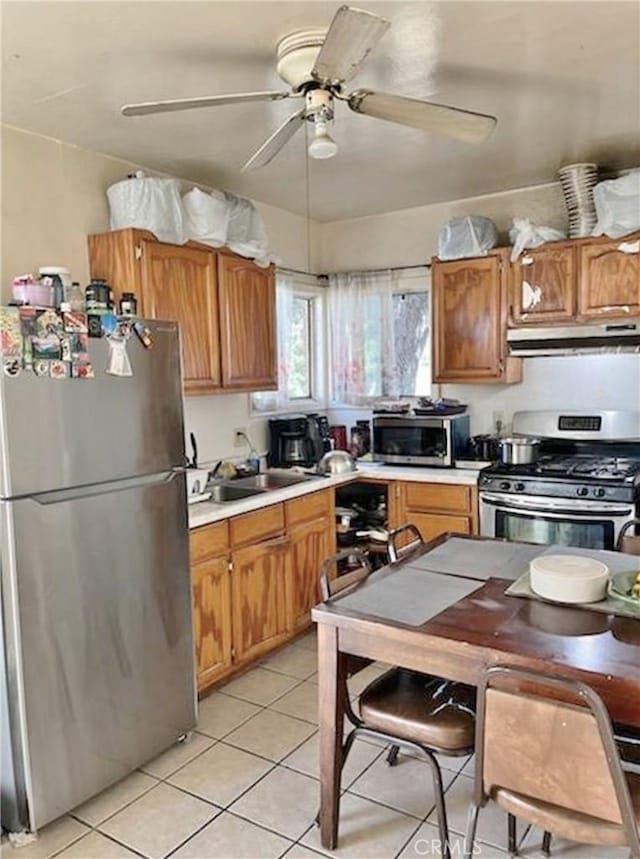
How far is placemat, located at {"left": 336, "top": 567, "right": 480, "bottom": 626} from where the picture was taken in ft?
6.07

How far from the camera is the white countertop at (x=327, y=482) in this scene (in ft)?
9.68

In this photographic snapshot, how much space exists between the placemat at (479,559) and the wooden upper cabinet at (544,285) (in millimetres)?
1654

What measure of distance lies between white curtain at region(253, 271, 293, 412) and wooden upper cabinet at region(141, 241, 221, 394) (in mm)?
910

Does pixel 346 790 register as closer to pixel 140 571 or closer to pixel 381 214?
pixel 140 571

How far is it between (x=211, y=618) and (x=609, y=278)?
2.68 m

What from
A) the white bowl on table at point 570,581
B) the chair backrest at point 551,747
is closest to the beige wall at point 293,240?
the white bowl on table at point 570,581

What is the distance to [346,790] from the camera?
229cm

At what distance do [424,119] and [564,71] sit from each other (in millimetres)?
754

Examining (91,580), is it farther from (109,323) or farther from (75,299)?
(75,299)

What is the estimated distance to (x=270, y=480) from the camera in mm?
3764

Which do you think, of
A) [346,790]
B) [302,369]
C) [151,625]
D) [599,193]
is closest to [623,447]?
[599,193]

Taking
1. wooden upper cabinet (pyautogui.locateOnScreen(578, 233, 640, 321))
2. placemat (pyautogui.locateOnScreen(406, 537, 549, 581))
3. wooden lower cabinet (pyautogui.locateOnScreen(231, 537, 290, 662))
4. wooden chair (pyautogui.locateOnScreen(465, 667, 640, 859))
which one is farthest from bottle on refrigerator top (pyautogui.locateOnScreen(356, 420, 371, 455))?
wooden chair (pyautogui.locateOnScreen(465, 667, 640, 859))

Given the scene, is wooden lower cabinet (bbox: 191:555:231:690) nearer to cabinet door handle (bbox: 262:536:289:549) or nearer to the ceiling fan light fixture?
cabinet door handle (bbox: 262:536:289:549)

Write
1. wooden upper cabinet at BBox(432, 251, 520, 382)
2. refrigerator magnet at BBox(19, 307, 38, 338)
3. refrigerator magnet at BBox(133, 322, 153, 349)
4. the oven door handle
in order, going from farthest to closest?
wooden upper cabinet at BBox(432, 251, 520, 382) → the oven door handle → refrigerator magnet at BBox(133, 322, 153, 349) → refrigerator magnet at BBox(19, 307, 38, 338)
